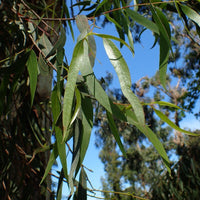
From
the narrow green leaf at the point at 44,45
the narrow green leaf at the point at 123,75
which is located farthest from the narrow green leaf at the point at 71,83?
the narrow green leaf at the point at 44,45

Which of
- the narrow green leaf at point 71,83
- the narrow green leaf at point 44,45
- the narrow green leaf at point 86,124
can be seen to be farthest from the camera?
the narrow green leaf at point 44,45

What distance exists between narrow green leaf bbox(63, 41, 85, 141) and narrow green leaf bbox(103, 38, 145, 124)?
5 cm

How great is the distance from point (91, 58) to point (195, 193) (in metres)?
2.07

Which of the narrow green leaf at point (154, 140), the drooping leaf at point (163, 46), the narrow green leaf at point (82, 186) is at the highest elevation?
the drooping leaf at point (163, 46)

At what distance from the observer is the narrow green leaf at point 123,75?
18.2 inches

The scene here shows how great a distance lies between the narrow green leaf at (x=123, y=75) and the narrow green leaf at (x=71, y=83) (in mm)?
55

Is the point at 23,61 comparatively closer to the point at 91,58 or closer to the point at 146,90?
the point at 91,58

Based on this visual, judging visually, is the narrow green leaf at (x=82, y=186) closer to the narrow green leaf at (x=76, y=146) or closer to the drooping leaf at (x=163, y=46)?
the narrow green leaf at (x=76, y=146)

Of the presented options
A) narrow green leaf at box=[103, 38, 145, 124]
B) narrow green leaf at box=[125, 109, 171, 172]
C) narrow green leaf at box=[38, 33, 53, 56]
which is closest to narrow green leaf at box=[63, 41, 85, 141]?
narrow green leaf at box=[103, 38, 145, 124]

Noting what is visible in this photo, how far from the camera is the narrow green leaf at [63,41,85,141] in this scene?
45 cm

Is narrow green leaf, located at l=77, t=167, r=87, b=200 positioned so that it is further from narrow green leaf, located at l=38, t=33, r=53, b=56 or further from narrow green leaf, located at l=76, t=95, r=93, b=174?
narrow green leaf, located at l=38, t=33, r=53, b=56

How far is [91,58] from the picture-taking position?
1.90ft

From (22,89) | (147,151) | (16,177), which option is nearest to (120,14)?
(22,89)

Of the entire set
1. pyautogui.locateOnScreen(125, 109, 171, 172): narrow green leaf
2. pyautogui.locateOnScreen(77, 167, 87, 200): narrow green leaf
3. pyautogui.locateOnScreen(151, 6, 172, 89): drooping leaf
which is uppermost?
pyautogui.locateOnScreen(151, 6, 172, 89): drooping leaf
